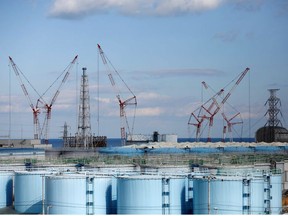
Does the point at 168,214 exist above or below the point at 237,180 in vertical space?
below

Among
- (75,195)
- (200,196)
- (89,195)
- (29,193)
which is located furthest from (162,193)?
(29,193)

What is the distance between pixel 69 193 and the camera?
110 feet

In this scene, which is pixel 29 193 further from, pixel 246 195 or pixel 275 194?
pixel 275 194

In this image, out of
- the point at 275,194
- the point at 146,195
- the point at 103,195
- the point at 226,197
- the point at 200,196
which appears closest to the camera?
the point at 226,197

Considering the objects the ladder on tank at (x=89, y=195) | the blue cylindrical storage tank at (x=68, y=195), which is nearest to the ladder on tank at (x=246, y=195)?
the ladder on tank at (x=89, y=195)

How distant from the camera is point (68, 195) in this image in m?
33.5

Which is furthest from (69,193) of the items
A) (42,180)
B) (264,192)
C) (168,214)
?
(264,192)

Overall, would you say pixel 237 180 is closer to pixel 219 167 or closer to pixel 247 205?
pixel 247 205

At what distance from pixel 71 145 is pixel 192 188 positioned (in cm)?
5788

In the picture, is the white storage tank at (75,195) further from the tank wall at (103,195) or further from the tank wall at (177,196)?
the tank wall at (177,196)

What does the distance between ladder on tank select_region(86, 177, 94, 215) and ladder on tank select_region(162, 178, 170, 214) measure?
4289 mm

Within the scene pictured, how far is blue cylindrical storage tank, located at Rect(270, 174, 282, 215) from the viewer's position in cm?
3398

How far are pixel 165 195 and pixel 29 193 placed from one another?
386 inches

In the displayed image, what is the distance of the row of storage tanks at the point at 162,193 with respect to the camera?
104 ft
